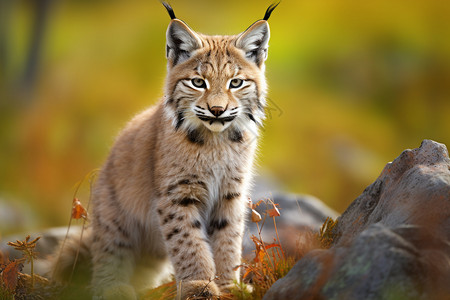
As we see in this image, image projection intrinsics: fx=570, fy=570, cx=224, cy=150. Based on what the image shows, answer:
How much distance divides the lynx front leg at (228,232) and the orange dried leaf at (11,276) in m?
1.60

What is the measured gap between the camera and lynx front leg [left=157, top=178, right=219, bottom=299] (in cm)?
458

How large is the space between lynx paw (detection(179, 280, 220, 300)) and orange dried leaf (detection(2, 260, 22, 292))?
49.4 inches

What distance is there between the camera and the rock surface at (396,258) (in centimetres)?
293

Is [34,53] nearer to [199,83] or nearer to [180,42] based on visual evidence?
[180,42]

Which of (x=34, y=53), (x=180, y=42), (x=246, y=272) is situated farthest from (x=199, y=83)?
(x=34, y=53)

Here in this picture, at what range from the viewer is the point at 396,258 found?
2975 mm

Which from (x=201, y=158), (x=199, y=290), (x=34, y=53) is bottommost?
(x=199, y=290)

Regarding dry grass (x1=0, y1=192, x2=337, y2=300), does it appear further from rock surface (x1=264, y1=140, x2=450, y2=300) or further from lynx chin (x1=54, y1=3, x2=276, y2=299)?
rock surface (x1=264, y1=140, x2=450, y2=300)

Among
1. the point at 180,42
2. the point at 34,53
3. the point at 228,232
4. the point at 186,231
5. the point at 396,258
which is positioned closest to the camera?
the point at 396,258

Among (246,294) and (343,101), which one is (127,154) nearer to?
(246,294)

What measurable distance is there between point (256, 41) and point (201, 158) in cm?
111

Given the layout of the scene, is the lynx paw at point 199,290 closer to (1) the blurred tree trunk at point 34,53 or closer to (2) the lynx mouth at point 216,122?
(2) the lynx mouth at point 216,122

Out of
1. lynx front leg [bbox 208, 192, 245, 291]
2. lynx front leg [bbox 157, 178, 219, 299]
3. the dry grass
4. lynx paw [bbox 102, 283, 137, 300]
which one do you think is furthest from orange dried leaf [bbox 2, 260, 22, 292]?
lynx front leg [bbox 208, 192, 245, 291]

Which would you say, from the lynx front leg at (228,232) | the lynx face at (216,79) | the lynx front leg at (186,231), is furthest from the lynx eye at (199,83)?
the lynx front leg at (228,232)
